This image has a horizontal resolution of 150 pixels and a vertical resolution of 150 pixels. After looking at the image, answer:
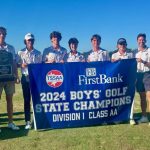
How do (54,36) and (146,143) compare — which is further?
(54,36)

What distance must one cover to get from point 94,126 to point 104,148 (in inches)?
77.9

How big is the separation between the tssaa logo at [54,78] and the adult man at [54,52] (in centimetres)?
47

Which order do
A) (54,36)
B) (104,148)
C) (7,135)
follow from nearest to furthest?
1. (104,148)
2. (7,135)
3. (54,36)

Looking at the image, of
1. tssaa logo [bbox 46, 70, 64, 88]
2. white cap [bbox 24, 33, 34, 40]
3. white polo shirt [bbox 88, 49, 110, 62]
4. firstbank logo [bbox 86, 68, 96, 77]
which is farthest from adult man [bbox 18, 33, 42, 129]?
→ white polo shirt [bbox 88, 49, 110, 62]

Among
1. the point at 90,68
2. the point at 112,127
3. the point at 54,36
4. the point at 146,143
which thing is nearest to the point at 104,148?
the point at 146,143

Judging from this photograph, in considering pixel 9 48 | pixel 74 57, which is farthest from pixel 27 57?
pixel 74 57

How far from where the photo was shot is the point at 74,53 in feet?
31.2

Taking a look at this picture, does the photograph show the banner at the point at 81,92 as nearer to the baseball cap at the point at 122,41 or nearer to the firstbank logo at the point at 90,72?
the firstbank logo at the point at 90,72

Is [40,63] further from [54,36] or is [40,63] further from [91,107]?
[91,107]

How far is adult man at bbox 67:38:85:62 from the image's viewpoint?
9369 millimetres

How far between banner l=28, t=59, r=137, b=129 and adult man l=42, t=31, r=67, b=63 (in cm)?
47

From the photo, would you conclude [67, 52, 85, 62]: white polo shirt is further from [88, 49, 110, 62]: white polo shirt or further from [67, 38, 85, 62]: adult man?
[88, 49, 110, 62]: white polo shirt

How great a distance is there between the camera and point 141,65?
955 centimetres

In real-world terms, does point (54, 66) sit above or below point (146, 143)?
→ above
